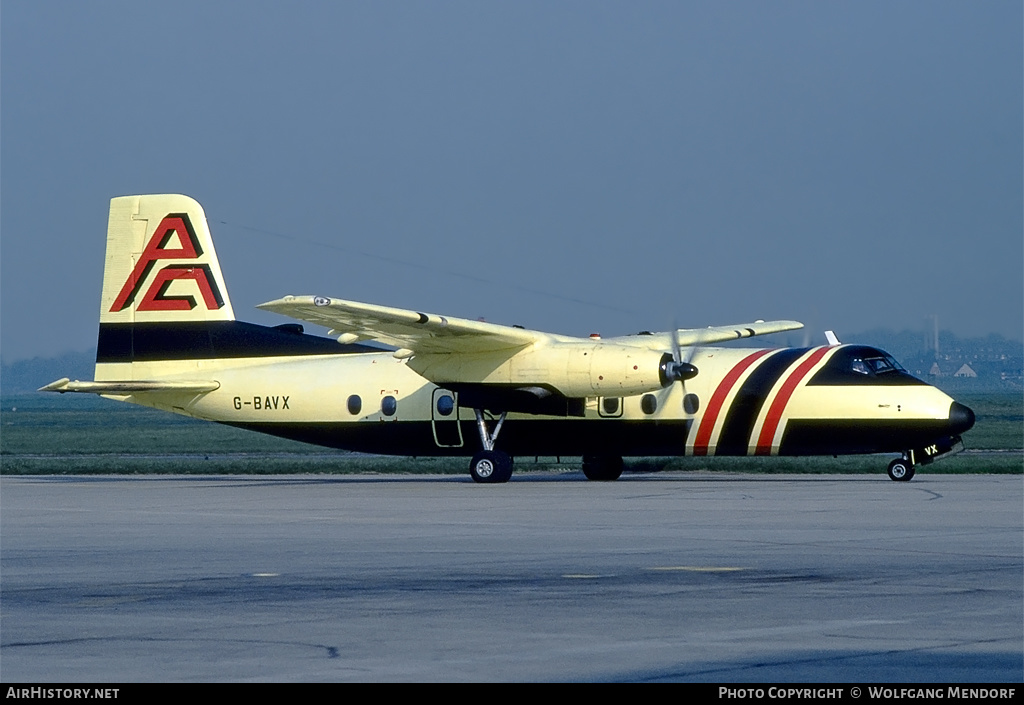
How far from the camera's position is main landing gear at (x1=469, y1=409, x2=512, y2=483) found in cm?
2930

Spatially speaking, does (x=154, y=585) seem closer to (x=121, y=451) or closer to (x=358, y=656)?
(x=358, y=656)

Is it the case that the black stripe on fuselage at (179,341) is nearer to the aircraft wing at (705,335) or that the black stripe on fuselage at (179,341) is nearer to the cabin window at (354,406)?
the cabin window at (354,406)

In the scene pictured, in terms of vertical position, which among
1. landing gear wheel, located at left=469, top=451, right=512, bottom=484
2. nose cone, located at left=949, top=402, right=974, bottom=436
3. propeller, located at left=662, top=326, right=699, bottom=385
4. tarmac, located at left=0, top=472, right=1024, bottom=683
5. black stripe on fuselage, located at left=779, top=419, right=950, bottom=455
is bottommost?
tarmac, located at left=0, top=472, right=1024, bottom=683

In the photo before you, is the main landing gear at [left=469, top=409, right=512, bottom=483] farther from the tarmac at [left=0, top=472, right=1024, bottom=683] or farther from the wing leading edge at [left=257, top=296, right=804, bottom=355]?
the tarmac at [left=0, top=472, right=1024, bottom=683]

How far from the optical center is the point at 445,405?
30.5 metres

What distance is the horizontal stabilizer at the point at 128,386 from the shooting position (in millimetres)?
30578

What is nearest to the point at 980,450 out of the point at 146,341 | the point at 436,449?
the point at 436,449

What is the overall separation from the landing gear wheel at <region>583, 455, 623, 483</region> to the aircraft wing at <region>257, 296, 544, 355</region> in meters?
3.66

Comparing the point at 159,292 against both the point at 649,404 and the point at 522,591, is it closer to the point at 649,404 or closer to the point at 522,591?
the point at 649,404

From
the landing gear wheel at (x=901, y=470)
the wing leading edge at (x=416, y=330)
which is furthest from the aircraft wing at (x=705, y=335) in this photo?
the landing gear wheel at (x=901, y=470)

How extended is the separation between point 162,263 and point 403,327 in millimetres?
7353

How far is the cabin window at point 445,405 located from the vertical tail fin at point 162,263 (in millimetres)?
5426

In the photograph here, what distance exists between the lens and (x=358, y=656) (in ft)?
29.0

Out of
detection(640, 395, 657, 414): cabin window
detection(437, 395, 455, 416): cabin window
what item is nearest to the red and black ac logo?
detection(437, 395, 455, 416): cabin window
